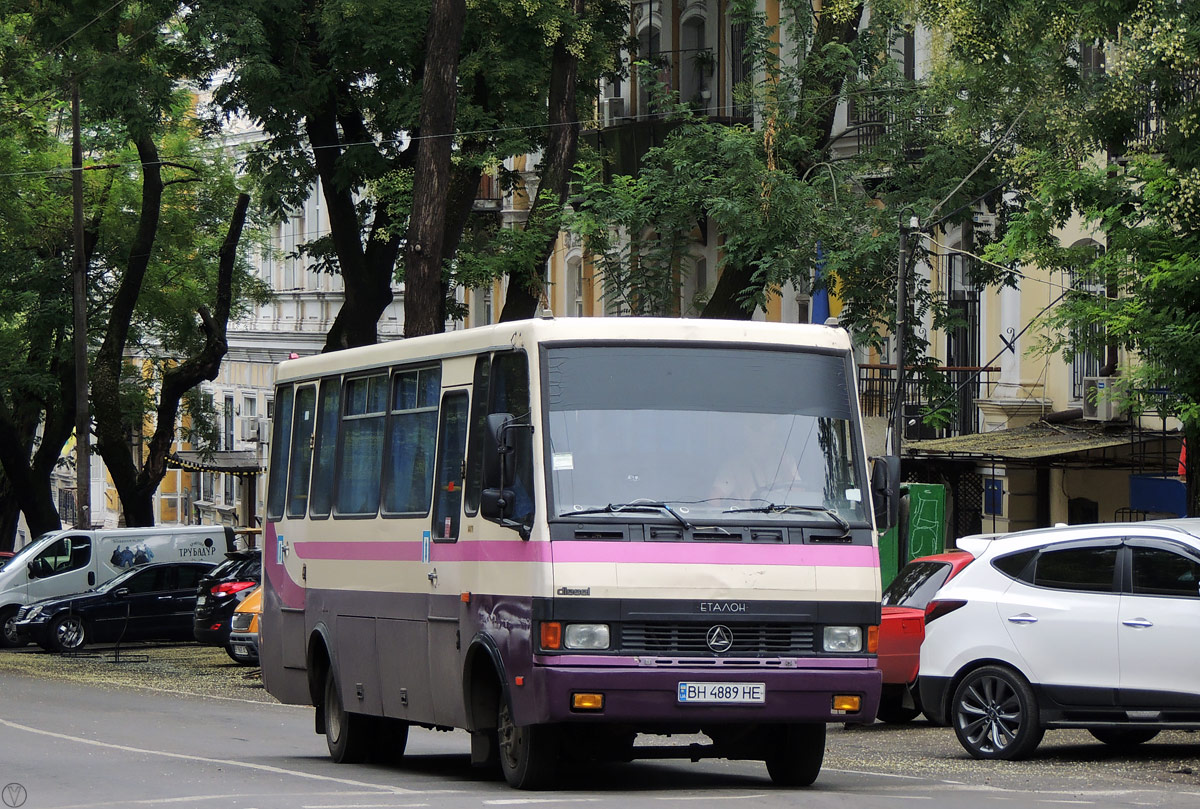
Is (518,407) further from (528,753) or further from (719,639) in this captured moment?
(528,753)

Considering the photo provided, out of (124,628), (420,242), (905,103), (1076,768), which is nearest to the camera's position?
(1076,768)

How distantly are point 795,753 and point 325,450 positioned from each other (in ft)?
15.2

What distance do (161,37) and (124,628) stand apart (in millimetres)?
10244

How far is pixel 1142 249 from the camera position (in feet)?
60.0

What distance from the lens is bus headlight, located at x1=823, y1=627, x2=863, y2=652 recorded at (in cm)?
1153

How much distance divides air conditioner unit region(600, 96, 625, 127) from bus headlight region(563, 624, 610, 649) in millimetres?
27229

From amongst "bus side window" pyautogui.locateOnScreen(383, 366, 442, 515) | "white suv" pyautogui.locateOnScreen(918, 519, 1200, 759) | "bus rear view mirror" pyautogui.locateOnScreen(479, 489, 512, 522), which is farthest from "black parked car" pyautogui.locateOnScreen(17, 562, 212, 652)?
"bus rear view mirror" pyautogui.locateOnScreen(479, 489, 512, 522)

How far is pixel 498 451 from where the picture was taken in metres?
11.3

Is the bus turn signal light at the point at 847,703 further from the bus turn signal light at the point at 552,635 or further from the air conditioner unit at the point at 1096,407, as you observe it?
the air conditioner unit at the point at 1096,407

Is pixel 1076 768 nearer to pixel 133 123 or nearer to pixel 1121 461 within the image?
pixel 1121 461

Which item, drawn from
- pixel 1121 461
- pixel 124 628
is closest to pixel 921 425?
pixel 1121 461

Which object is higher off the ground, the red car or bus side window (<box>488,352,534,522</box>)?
bus side window (<box>488,352,534,522</box>)

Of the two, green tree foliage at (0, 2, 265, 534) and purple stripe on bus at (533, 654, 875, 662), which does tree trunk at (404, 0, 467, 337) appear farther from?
green tree foliage at (0, 2, 265, 534)

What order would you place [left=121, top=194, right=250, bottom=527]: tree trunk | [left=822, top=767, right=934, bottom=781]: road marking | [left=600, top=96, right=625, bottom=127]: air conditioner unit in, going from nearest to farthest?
1. [left=822, top=767, right=934, bottom=781]: road marking
2. [left=600, top=96, right=625, bottom=127]: air conditioner unit
3. [left=121, top=194, right=250, bottom=527]: tree trunk
